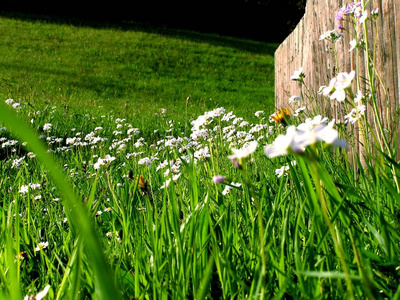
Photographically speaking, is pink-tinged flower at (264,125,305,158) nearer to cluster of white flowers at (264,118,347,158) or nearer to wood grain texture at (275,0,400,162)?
cluster of white flowers at (264,118,347,158)

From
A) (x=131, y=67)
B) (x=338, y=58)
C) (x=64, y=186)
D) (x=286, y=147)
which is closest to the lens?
(x=64, y=186)

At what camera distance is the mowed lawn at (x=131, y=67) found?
10258mm

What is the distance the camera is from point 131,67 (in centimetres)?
1374

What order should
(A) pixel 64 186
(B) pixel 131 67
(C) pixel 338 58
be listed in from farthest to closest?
(B) pixel 131 67 < (C) pixel 338 58 < (A) pixel 64 186

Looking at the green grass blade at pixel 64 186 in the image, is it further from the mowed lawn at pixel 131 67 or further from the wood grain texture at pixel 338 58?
the mowed lawn at pixel 131 67

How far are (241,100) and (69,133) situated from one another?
6.45 meters

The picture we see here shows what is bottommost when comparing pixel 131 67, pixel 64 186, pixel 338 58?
pixel 64 186

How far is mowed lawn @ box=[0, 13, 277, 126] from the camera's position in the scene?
10258 mm

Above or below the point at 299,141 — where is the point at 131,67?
above

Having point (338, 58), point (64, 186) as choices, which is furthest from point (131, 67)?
point (64, 186)

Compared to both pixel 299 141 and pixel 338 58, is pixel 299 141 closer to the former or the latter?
pixel 299 141

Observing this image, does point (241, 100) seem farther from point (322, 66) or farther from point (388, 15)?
point (388, 15)

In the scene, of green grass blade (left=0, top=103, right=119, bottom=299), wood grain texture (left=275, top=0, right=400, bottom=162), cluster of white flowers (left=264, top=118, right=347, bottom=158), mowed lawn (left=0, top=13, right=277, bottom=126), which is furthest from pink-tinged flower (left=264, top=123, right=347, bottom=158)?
mowed lawn (left=0, top=13, right=277, bottom=126)

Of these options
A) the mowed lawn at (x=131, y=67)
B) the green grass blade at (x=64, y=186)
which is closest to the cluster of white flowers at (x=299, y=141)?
the green grass blade at (x=64, y=186)
